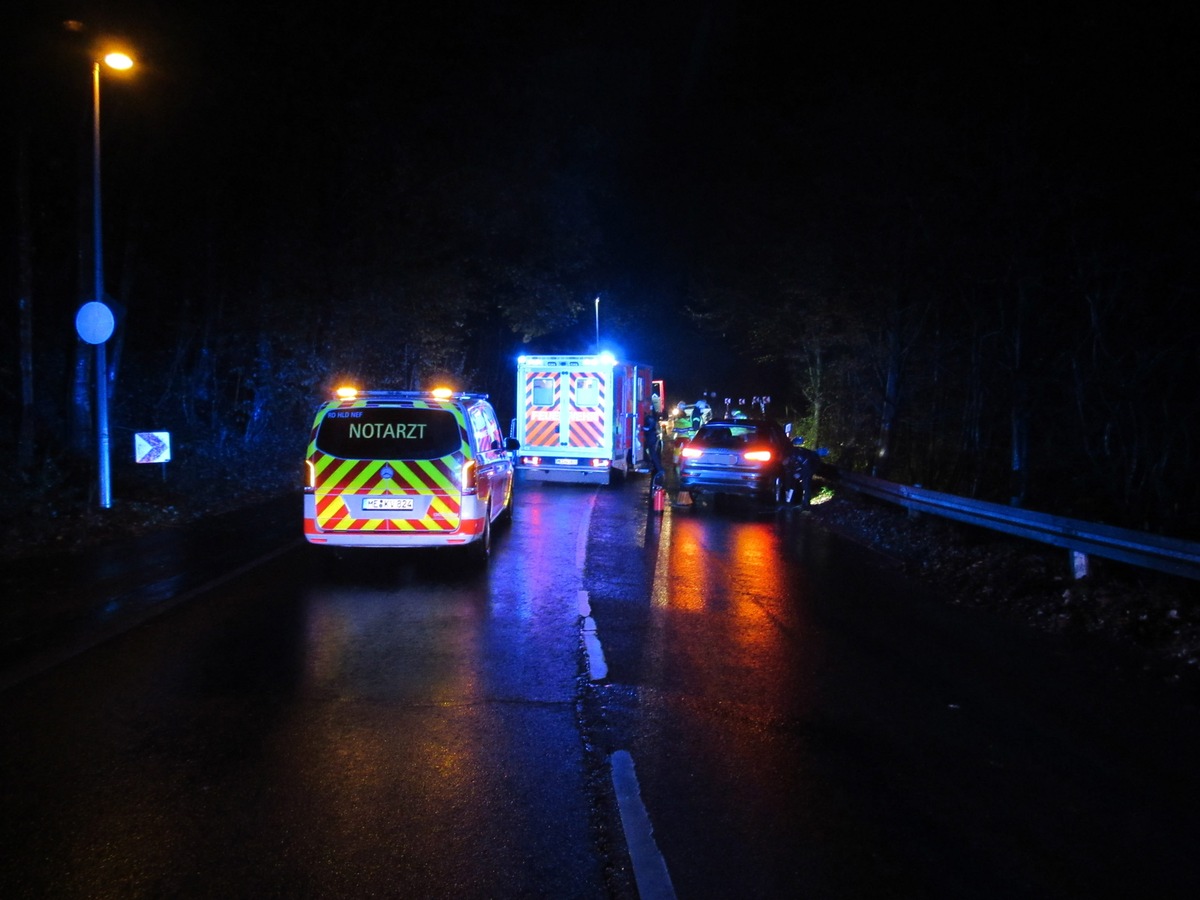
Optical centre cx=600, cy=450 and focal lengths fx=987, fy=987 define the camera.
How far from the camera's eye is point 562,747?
5453 mm

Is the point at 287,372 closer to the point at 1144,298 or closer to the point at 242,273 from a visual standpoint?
the point at 242,273

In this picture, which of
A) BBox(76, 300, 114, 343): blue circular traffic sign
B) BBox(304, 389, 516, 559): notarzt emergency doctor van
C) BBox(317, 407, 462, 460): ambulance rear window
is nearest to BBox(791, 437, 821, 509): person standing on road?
BBox(304, 389, 516, 559): notarzt emergency doctor van

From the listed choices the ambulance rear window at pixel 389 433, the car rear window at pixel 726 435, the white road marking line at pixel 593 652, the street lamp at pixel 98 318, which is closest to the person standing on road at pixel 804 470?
the car rear window at pixel 726 435

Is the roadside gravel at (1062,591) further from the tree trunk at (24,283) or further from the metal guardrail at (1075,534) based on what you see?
the tree trunk at (24,283)

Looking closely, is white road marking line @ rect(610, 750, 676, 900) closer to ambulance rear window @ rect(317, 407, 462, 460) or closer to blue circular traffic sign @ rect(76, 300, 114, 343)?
ambulance rear window @ rect(317, 407, 462, 460)

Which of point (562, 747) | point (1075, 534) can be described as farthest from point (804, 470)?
point (562, 747)

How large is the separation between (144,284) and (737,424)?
14377 mm

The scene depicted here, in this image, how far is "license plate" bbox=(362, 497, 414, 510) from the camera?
10.4m

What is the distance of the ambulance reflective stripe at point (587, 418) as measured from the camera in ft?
70.1

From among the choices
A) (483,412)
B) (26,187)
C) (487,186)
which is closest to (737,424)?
(483,412)

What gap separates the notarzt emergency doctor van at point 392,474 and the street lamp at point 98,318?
518 centimetres

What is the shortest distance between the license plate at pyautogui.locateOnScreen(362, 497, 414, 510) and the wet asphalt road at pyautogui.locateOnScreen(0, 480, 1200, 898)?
0.91m

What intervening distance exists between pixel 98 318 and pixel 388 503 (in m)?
6.36

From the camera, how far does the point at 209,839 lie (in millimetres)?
4242
